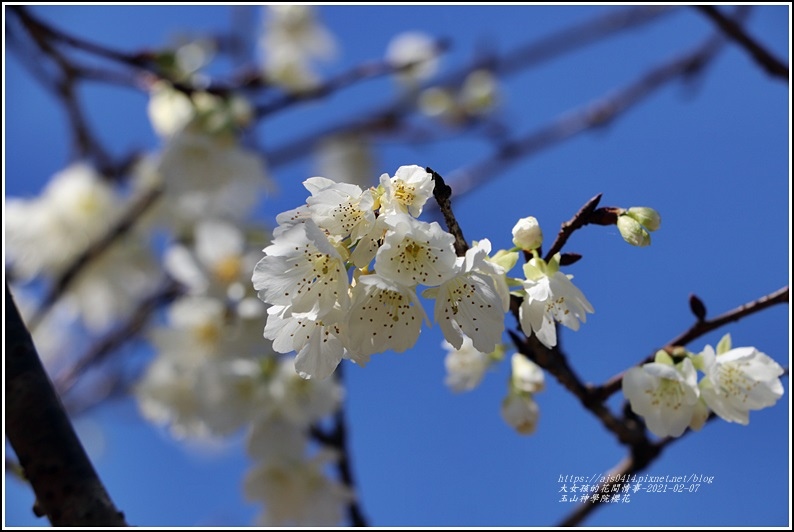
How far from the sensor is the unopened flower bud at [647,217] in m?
0.93

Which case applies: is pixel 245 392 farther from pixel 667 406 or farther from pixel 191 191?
pixel 667 406

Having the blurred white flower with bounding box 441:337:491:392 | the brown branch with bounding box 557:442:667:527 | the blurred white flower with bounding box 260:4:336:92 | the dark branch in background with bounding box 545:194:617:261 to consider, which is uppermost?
the blurred white flower with bounding box 260:4:336:92

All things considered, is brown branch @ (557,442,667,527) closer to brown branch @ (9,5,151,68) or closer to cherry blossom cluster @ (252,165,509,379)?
cherry blossom cluster @ (252,165,509,379)

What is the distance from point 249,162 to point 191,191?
22 cm

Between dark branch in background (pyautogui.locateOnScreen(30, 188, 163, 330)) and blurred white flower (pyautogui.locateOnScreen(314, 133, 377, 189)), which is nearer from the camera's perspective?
dark branch in background (pyautogui.locateOnScreen(30, 188, 163, 330))

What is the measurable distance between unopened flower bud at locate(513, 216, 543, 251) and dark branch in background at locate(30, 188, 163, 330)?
6.88 feet

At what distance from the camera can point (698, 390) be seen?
108cm

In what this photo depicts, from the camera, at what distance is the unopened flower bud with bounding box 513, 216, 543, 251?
3.07ft

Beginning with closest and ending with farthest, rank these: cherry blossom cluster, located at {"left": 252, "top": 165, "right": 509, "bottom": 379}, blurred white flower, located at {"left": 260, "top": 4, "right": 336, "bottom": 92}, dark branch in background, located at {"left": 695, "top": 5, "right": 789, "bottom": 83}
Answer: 1. cherry blossom cluster, located at {"left": 252, "top": 165, "right": 509, "bottom": 379}
2. dark branch in background, located at {"left": 695, "top": 5, "right": 789, "bottom": 83}
3. blurred white flower, located at {"left": 260, "top": 4, "right": 336, "bottom": 92}

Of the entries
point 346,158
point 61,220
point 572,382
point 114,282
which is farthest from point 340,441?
point 346,158

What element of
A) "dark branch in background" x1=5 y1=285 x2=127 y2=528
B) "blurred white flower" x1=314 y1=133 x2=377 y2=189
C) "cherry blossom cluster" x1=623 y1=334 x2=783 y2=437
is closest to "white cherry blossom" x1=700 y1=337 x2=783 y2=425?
"cherry blossom cluster" x1=623 y1=334 x2=783 y2=437

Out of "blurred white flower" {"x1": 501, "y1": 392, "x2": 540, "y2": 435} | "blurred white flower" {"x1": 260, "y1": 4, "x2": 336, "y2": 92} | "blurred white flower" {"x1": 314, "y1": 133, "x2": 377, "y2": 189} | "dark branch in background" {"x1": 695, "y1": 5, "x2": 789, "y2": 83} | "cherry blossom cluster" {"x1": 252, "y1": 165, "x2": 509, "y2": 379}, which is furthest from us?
"blurred white flower" {"x1": 260, "y1": 4, "x2": 336, "y2": 92}

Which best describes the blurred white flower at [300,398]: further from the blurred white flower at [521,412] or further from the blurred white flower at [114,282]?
the blurred white flower at [114,282]

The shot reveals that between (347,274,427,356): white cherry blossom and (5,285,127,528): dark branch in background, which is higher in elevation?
(5,285,127,528): dark branch in background
